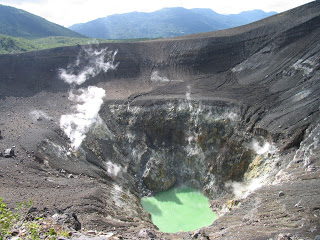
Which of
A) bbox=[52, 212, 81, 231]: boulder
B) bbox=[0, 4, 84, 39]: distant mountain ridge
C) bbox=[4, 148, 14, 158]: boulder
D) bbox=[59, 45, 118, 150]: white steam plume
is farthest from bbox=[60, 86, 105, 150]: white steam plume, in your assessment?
bbox=[0, 4, 84, 39]: distant mountain ridge

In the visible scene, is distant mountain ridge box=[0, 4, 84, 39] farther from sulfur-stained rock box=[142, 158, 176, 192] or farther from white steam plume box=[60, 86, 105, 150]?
sulfur-stained rock box=[142, 158, 176, 192]

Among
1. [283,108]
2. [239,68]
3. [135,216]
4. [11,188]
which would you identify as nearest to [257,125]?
[283,108]

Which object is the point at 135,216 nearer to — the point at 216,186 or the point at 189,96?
the point at 216,186

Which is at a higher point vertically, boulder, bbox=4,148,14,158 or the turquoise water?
boulder, bbox=4,148,14,158

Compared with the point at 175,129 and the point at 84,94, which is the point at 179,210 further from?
the point at 84,94

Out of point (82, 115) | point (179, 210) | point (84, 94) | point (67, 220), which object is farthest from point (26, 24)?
point (67, 220)
